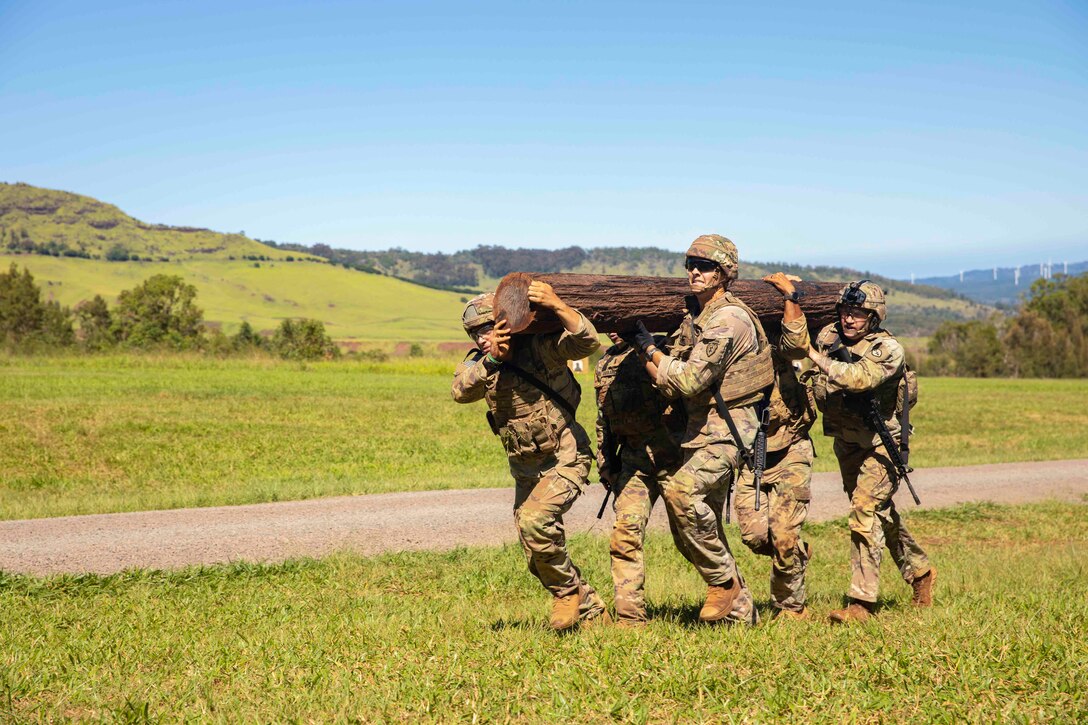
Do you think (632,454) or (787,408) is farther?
(787,408)

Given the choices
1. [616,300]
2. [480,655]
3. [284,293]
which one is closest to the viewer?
[480,655]

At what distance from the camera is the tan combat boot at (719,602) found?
6.28 meters

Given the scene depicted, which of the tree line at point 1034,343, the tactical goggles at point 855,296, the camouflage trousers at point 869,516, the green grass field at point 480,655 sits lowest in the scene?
the tree line at point 1034,343

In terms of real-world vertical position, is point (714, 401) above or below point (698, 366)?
below

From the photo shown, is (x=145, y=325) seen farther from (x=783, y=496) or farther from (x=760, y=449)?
(x=760, y=449)

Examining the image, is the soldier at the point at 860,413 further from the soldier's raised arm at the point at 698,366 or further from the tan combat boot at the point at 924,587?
the soldier's raised arm at the point at 698,366

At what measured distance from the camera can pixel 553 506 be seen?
6074mm

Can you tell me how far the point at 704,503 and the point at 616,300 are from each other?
141 cm

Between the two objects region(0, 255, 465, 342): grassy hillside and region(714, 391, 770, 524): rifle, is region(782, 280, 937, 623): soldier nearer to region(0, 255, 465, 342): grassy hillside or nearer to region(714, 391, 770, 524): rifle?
region(714, 391, 770, 524): rifle

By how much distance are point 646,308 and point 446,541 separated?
424cm

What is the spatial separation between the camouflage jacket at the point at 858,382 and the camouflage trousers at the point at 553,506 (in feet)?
6.36

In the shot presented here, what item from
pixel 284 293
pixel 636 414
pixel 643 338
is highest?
pixel 643 338

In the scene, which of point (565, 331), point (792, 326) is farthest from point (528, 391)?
point (792, 326)

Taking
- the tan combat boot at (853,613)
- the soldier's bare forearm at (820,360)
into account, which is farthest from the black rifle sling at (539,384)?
the tan combat boot at (853,613)
